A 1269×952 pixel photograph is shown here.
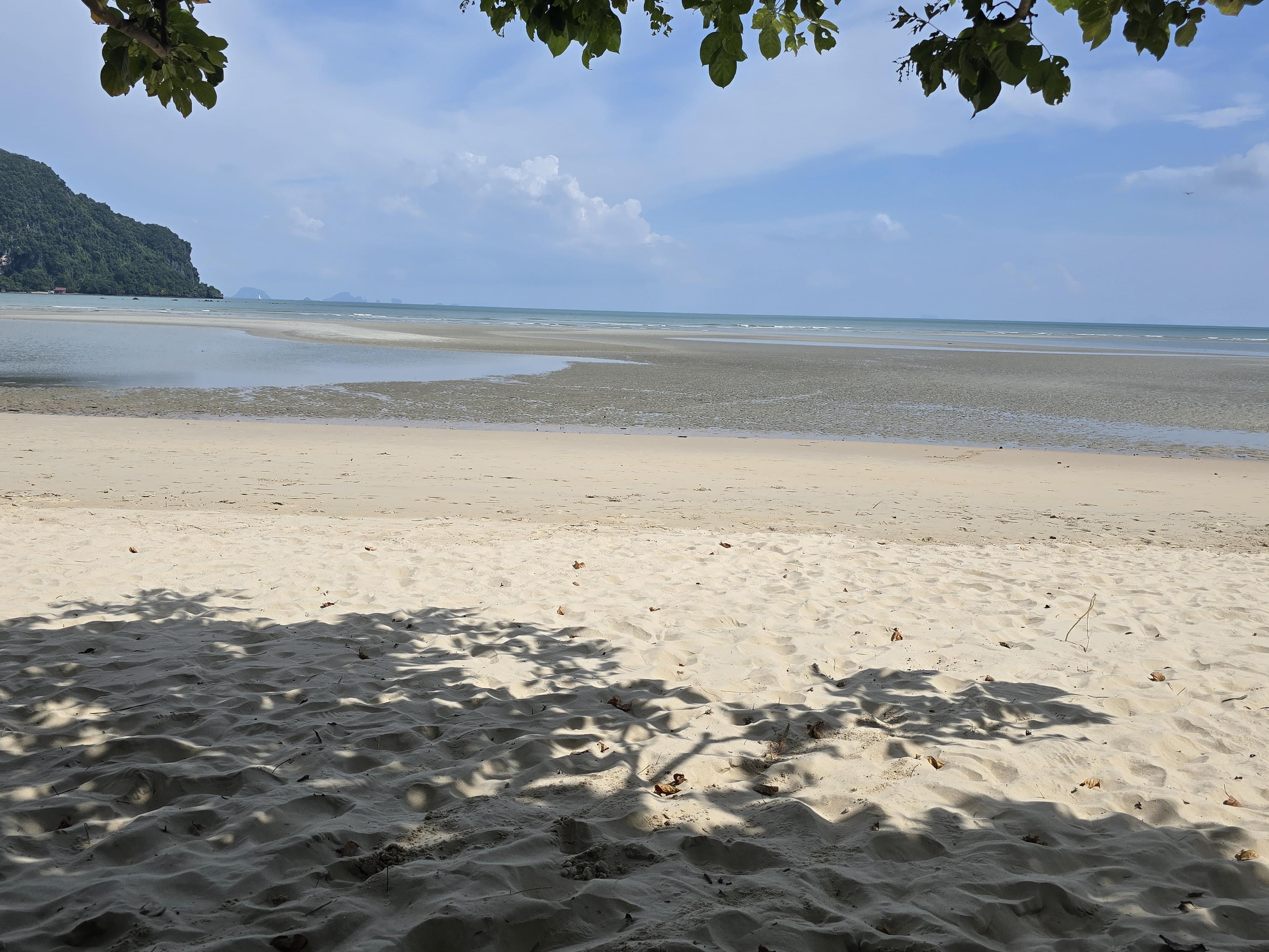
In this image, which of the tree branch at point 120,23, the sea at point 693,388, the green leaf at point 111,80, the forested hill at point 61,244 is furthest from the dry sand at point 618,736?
the forested hill at point 61,244

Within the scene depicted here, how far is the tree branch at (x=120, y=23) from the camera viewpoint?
347 cm

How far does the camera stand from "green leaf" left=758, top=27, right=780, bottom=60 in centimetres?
376

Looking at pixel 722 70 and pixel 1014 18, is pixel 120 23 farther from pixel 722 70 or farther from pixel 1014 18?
pixel 1014 18

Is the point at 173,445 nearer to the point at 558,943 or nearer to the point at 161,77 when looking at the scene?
the point at 161,77

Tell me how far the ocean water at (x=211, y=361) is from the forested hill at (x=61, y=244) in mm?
118725

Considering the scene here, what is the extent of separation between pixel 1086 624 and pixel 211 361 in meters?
31.6

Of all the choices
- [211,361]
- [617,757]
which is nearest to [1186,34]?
[617,757]

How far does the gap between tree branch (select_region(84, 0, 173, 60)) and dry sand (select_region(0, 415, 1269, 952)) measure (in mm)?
3154

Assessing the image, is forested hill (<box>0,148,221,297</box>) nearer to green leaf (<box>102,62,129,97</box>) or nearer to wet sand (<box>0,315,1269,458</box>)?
wet sand (<box>0,315,1269,458</box>)

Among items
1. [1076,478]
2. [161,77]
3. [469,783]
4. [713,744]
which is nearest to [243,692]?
[469,783]

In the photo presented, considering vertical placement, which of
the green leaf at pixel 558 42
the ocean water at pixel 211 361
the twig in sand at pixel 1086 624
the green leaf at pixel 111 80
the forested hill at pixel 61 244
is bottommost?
the twig in sand at pixel 1086 624

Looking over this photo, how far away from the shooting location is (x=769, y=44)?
12.3 ft

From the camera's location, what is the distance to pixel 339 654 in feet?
17.0

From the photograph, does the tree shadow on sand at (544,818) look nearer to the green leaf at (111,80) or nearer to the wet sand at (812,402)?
the green leaf at (111,80)
